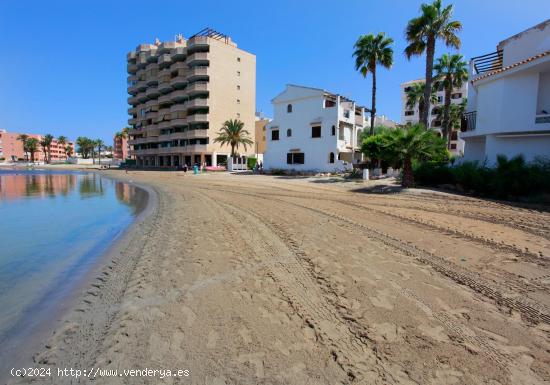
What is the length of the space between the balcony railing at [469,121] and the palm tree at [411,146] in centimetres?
374

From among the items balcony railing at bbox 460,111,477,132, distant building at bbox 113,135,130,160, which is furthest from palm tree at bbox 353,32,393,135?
distant building at bbox 113,135,130,160

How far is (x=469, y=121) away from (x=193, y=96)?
2202 inches

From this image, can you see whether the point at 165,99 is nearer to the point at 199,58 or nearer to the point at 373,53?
the point at 199,58

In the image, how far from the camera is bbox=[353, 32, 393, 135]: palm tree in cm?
Result: 3334

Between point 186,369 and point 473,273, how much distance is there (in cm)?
514

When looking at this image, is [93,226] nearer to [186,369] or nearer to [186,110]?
[186,369]

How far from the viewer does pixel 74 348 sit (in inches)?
137

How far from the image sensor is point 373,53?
33406 mm

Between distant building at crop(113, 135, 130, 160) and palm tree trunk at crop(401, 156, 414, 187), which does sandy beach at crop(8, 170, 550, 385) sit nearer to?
palm tree trunk at crop(401, 156, 414, 187)

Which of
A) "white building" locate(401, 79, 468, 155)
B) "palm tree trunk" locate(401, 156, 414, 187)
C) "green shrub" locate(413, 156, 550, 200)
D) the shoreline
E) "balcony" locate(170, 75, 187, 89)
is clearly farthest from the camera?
"balcony" locate(170, 75, 187, 89)

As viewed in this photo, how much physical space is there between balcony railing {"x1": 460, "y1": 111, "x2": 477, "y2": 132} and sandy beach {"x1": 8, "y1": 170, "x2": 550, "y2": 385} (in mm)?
15273

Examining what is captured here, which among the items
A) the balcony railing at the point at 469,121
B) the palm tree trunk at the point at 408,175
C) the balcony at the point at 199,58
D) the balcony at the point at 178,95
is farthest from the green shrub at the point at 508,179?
the balcony at the point at 178,95

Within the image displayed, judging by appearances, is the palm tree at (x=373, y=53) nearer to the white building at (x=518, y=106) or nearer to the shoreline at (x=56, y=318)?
the white building at (x=518, y=106)

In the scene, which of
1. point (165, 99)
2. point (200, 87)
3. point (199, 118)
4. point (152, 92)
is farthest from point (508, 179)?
point (152, 92)
